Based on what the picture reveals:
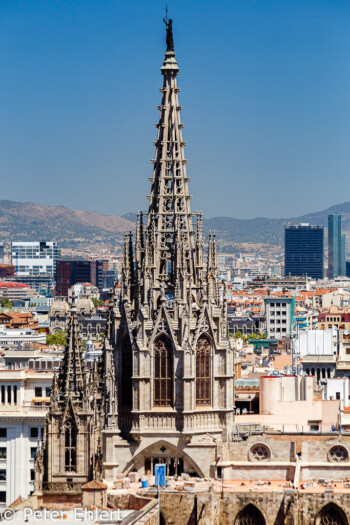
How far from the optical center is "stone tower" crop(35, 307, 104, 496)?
75.7 metres

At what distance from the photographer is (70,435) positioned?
7619 centimetres

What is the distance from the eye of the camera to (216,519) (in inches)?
3031

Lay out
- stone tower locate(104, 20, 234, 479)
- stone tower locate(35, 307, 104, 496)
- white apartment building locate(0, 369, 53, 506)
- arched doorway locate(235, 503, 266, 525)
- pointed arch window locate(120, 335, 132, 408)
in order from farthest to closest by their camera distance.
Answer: white apartment building locate(0, 369, 53, 506) < pointed arch window locate(120, 335, 132, 408) < stone tower locate(104, 20, 234, 479) < arched doorway locate(235, 503, 266, 525) < stone tower locate(35, 307, 104, 496)

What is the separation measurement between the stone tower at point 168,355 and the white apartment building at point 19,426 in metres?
19.2

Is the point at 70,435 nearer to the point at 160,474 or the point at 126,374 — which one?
the point at 160,474

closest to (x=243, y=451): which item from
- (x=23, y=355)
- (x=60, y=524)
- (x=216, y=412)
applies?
(x=216, y=412)

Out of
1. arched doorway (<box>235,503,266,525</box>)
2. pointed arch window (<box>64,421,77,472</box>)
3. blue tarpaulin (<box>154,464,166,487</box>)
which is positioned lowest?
arched doorway (<box>235,503,266,525</box>)

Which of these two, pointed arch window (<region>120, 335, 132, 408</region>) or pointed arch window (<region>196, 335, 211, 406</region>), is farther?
pointed arch window (<region>120, 335, 132, 408</region>)

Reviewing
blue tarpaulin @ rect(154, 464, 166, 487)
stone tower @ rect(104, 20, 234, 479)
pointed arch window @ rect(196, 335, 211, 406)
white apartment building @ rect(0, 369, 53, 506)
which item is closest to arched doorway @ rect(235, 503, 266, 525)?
blue tarpaulin @ rect(154, 464, 166, 487)

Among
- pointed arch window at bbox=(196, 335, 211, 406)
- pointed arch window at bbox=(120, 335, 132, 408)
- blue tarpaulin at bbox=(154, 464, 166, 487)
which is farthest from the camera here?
pointed arch window at bbox=(120, 335, 132, 408)

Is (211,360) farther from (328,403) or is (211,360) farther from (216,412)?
(328,403)

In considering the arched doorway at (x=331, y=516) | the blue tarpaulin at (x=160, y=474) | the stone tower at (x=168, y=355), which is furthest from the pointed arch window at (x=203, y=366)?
the arched doorway at (x=331, y=516)

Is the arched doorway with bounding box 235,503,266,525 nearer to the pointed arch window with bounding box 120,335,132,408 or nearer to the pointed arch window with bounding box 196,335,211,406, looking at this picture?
the pointed arch window with bounding box 196,335,211,406

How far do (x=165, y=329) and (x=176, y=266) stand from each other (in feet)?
10.2
